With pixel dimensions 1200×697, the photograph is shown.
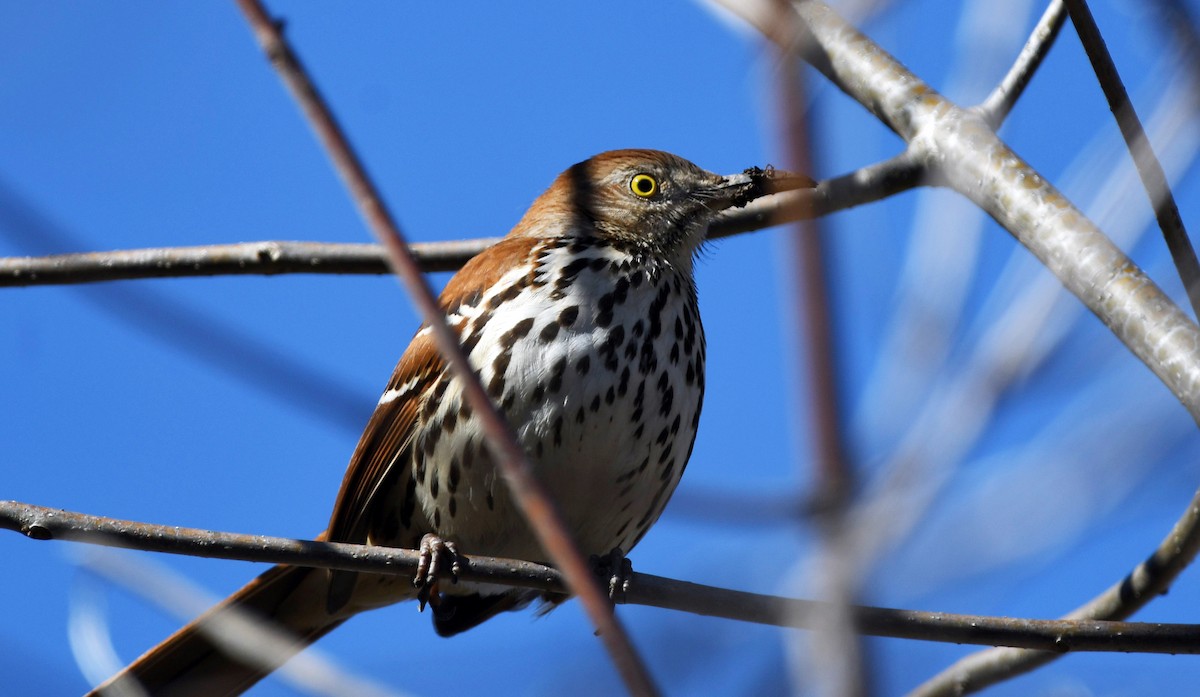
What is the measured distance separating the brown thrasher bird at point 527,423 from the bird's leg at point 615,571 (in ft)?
0.84

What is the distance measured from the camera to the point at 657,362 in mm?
4723

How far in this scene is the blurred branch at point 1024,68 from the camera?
13.6ft

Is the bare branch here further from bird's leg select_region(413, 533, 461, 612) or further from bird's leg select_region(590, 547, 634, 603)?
bird's leg select_region(590, 547, 634, 603)

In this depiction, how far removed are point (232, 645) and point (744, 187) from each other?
106 inches

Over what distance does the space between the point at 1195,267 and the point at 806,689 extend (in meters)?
2.21

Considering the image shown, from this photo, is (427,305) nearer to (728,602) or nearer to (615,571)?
(728,602)

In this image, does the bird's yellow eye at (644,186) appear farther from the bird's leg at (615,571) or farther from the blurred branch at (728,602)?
the blurred branch at (728,602)

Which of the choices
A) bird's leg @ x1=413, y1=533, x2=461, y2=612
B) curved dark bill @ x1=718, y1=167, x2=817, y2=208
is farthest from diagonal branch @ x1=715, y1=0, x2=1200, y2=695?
bird's leg @ x1=413, y1=533, x2=461, y2=612

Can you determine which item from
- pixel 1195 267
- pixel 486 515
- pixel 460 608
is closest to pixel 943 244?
pixel 1195 267

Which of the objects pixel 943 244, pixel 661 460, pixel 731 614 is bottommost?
pixel 731 614

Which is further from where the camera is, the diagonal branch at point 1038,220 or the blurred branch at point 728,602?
the blurred branch at point 728,602

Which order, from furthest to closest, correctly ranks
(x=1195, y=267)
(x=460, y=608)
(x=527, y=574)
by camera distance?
(x=460, y=608) < (x=527, y=574) < (x=1195, y=267)

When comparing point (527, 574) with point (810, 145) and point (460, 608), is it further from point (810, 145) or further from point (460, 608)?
point (810, 145)

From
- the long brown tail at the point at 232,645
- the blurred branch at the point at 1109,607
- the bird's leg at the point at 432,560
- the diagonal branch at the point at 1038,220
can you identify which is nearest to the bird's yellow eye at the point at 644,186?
the diagonal branch at the point at 1038,220
